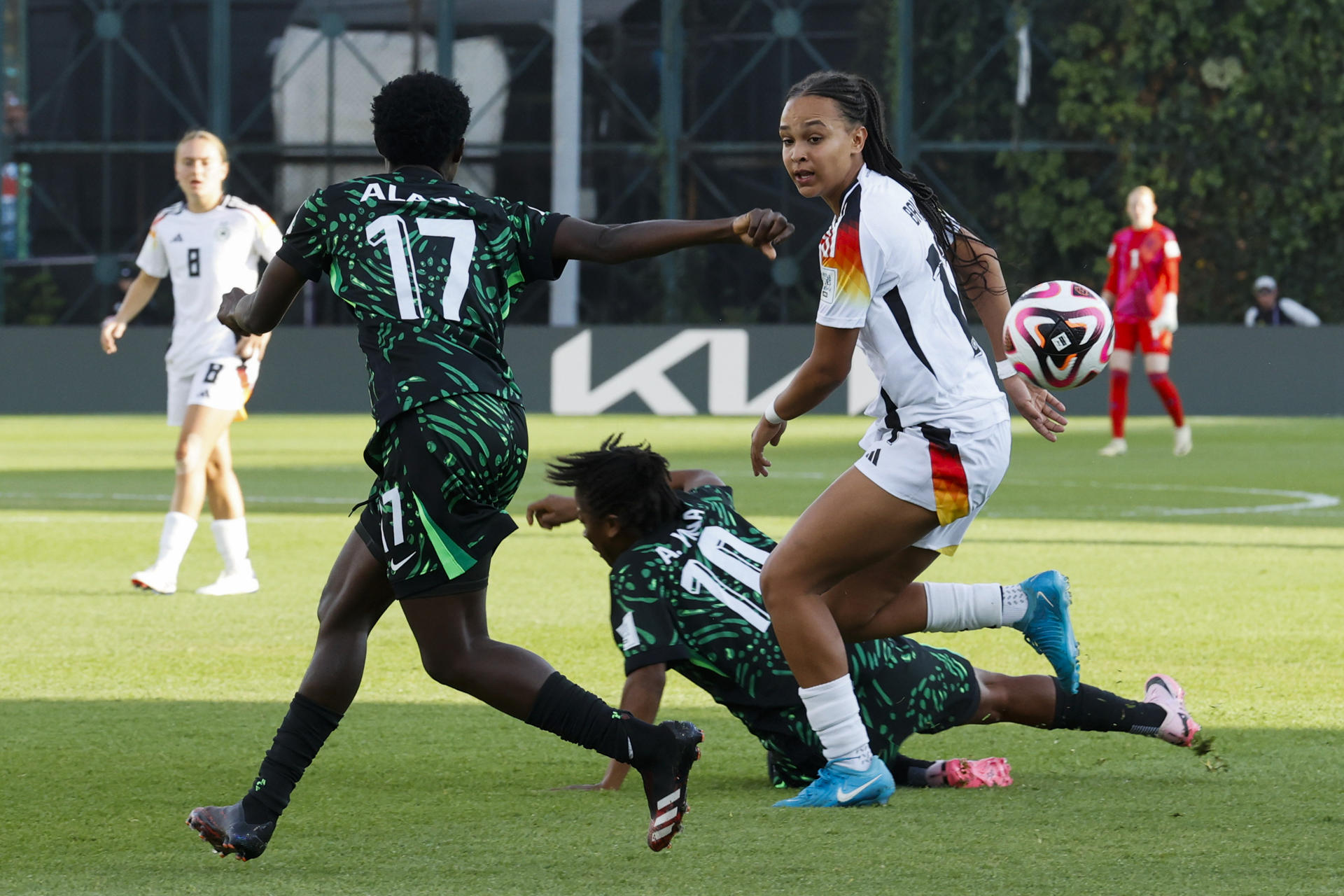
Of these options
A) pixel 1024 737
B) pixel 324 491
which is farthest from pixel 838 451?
pixel 1024 737

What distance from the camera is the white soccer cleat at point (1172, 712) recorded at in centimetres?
525

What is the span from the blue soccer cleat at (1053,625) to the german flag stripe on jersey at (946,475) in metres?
0.60

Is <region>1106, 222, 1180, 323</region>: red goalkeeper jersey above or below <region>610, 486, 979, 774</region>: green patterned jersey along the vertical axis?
above

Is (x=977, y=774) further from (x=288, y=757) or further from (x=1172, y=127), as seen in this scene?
(x=1172, y=127)

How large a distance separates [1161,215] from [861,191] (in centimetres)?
2527

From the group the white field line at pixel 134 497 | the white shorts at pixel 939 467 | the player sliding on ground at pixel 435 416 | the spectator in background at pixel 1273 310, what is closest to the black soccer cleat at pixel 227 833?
the player sliding on ground at pixel 435 416

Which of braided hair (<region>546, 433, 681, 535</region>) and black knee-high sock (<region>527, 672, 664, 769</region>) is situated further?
braided hair (<region>546, 433, 681, 535</region>)

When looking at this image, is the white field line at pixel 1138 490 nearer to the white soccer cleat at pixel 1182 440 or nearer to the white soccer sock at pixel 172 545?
the white soccer cleat at pixel 1182 440

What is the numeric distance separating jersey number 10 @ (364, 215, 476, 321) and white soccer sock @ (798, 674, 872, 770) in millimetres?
1258

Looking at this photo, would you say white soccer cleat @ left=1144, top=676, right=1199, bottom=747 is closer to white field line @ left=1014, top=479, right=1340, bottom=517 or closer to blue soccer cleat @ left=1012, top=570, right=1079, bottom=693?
blue soccer cleat @ left=1012, top=570, right=1079, bottom=693

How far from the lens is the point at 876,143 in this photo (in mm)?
4855

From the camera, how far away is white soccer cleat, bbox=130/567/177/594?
8703 mm

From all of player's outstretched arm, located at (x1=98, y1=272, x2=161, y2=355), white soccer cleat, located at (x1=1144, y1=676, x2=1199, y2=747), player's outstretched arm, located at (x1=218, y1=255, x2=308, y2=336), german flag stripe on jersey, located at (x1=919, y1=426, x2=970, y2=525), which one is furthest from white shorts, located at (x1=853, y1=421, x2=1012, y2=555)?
player's outstretched arm, located at (x1=98, y1=272, x2=161, y2=355)

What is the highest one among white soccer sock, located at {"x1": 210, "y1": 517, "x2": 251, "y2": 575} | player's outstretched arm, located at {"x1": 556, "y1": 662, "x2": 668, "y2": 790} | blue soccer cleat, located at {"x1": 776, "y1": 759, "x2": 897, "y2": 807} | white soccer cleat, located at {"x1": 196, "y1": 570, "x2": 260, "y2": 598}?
A: player's outstretched arm, located at {"x1": 556, "y1": 662, "x2": 668, "y2": 790}
